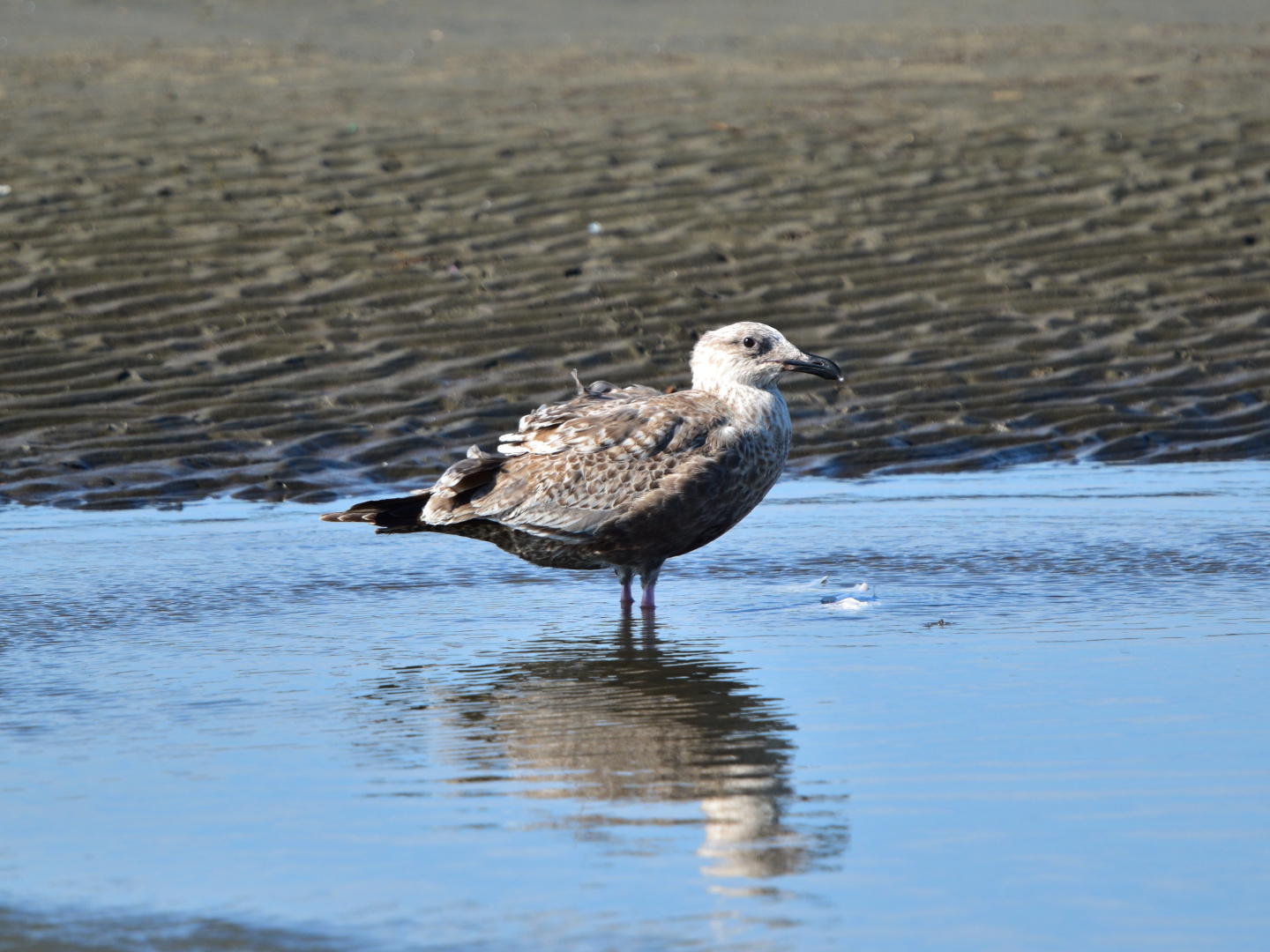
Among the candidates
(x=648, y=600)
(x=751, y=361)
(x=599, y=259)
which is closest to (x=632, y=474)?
(x=648, y=600)

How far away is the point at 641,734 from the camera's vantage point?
5156mm

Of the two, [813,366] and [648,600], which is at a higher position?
[813,366]

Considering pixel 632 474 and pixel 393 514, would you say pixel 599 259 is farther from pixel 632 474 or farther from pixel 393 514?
pixel 632 474

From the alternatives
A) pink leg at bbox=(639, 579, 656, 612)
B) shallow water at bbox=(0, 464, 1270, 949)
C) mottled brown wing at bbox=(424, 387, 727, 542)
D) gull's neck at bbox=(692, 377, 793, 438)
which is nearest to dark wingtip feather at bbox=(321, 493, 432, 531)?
mottled brown wing at bbox=(424, 387, 727, 542)

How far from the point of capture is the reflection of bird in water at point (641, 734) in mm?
4367

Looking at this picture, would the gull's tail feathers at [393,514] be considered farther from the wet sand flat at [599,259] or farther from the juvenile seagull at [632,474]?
the wet sand flat at [599,259]

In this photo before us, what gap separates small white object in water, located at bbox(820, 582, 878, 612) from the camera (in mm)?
6703

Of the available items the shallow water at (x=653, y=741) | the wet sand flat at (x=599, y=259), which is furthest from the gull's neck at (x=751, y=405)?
the wet sand flat at (x=599, y=259)

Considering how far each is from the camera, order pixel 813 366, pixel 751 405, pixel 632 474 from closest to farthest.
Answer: pixel 632 474, pixel 751 405, pixel 813 366

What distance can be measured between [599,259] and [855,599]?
21.0 ft

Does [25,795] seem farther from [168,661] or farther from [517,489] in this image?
[517,489]

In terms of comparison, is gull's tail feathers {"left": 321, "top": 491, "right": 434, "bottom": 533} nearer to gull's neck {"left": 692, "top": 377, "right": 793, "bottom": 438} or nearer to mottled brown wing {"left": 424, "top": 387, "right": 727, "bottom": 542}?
mottled brown wing {"left": 424, "top": 387, "right": 727, "bottom": 542}

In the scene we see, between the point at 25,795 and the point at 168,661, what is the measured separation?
58.4 inches

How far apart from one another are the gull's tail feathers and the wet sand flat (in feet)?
7.36
